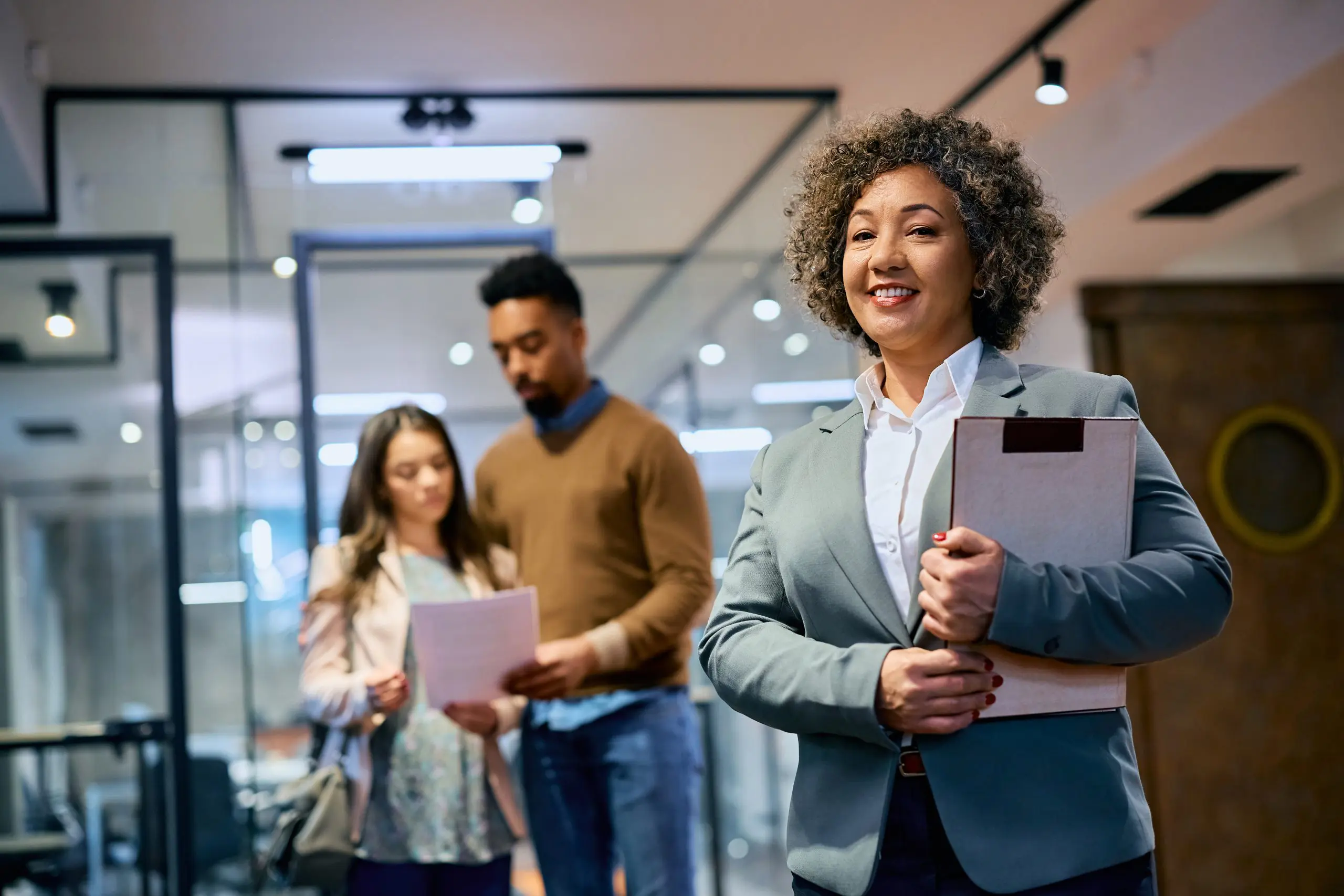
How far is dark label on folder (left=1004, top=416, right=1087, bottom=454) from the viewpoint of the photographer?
117 cm

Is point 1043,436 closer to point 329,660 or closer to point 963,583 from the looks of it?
point 963,583

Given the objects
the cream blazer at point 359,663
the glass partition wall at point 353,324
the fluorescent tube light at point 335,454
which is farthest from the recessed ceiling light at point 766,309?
the cream blazer at point 359,663

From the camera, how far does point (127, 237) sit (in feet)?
13.2

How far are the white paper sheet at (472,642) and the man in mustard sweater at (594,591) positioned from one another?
69 millimetres

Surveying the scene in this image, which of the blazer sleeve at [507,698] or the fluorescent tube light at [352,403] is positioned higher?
the fluorescent tube light at [352,403]

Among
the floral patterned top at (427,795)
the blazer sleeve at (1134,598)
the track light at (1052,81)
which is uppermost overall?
the track light at (1052,81)

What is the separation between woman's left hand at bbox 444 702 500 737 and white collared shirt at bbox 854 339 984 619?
4.18 feet

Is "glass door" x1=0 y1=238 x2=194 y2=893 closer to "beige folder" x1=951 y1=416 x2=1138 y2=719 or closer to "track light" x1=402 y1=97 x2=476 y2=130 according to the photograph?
"track light" x1=402 y1=97 x2=476 y2=130

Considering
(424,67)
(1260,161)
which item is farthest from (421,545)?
(1260,161)

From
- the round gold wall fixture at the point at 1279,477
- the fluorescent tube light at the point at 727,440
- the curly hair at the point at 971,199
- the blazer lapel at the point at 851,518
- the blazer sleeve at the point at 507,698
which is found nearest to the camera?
the blazer lapel at the point at 851,518

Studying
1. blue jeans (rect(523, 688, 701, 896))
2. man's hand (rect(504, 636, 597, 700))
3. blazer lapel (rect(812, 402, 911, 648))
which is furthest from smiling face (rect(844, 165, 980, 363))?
blue jeans (rect(523, 688, 701, 896))

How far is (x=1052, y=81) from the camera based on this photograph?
12.5ft

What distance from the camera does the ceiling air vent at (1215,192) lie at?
13.4ft

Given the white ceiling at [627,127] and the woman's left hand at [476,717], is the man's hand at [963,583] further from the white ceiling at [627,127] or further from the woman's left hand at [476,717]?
the white ceiling at [627,127]
